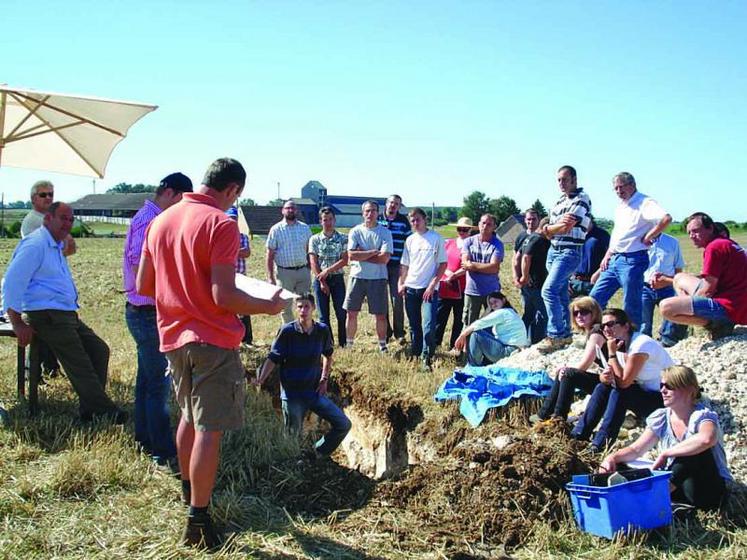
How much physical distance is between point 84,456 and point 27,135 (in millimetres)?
3921

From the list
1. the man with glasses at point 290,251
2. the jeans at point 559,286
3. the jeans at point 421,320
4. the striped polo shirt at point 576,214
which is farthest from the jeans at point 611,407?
the man with glasses at point 290,251

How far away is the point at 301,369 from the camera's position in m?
6.43

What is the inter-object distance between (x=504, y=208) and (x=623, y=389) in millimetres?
64741

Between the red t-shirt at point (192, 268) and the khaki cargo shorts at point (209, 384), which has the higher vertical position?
the red t-shirt at point (192, 268)

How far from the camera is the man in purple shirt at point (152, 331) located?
5.04 meters

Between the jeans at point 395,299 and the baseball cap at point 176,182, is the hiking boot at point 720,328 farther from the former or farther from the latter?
the baseball cap at point 176,182

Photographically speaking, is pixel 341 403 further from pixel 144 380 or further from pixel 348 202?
pixel 348 202

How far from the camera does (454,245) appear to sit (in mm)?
9547

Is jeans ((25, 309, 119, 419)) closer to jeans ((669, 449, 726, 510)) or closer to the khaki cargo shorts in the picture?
the khaki cargo shorts

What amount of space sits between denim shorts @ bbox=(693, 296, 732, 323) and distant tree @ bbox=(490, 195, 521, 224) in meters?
62.9

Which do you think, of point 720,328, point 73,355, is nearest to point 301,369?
point 73,355

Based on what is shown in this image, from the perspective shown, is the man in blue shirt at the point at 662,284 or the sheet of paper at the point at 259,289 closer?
the sheet of paper at the point at 259,289

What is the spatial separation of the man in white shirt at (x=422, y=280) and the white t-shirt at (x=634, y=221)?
212 centimetres

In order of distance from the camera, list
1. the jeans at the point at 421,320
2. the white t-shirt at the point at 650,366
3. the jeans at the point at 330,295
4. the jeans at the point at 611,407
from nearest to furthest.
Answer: the jeans at the point at 611,407, the white t-shirt at the point at 650,366, the jeans at the point at 421,320, the jeans at the point at 330,295
